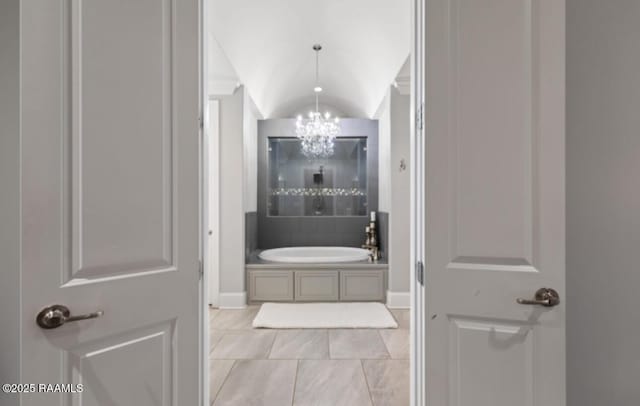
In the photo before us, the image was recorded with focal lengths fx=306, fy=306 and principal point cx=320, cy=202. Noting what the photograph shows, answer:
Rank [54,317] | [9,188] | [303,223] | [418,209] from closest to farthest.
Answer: [54,317] < [9,188] < [418,209] < [303,223]

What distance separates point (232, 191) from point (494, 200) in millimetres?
3216

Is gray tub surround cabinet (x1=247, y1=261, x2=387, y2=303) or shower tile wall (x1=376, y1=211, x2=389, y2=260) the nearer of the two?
gray tub surround cabinet (x1=247, y1=261, x2=387, y2=303)

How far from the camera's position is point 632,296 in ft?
4.16

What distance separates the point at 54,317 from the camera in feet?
3.01

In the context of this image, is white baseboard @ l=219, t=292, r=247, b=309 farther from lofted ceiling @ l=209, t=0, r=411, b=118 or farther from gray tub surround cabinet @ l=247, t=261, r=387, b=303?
lofted ceiling @ l=209, t=0, r=411, b=118

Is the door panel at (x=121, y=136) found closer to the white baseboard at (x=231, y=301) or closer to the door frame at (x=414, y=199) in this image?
the door frame at (x=414, y=199)

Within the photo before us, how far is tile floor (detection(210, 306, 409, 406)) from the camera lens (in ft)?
6.61

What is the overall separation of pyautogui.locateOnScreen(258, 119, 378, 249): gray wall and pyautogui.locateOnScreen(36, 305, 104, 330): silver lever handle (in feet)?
13.7

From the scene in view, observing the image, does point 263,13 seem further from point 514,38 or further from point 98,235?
point 98,235

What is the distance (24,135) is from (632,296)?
2.27 m

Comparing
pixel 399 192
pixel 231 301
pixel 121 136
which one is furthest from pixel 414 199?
pixel 231 301

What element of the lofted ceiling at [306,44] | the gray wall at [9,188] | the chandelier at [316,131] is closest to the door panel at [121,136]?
the gray wall at [9,188]

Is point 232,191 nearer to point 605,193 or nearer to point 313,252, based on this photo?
point 313,252

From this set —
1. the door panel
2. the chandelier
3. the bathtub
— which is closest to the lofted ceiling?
the chandelier
